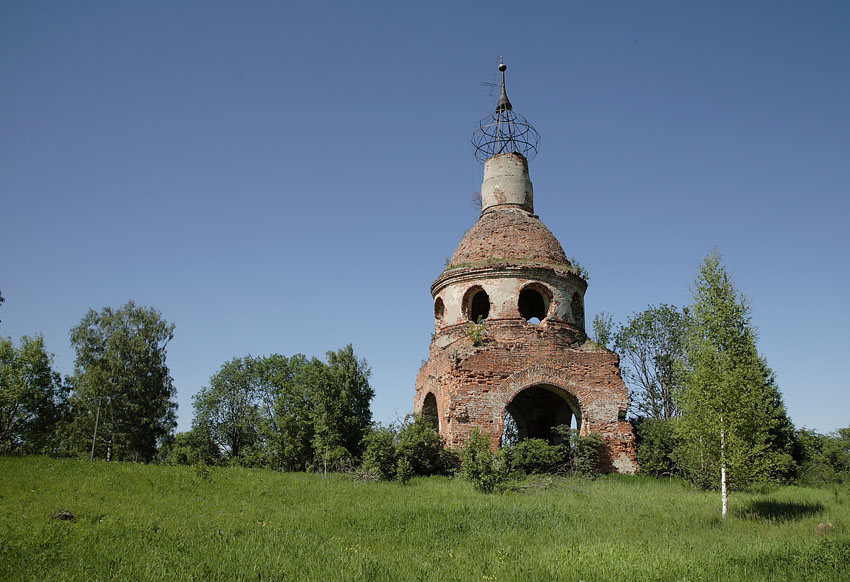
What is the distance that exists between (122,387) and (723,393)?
2580 cm

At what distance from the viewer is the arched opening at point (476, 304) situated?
17.7 m

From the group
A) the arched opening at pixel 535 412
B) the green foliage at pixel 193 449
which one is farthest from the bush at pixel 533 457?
the green foliage at pixel 193 449

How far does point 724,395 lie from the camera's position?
10305 millimetres

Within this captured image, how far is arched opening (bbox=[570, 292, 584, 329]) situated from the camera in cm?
1789

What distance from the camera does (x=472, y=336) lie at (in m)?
16.2

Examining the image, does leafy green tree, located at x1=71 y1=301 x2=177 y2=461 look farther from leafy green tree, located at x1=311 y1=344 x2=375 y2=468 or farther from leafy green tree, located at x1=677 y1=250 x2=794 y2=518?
leafy green tree, located at x1=677 y1=250 x2=794 y2=518

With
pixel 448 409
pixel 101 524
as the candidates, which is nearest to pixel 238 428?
pixel 448 409

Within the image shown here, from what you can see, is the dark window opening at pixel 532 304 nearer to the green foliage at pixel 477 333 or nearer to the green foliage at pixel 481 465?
the green foliage at pixel 477 333

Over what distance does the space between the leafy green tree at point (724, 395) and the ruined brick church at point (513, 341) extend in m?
4.45

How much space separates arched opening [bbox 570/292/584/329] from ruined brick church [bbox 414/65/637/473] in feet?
0.13

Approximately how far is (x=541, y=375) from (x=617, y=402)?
85.7 inches

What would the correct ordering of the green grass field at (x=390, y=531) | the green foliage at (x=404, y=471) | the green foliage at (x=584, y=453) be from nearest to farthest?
1. the green grass field at (x=390, y=531)
2. the green foliage at (x=404, y=471)
3. the green foliage at (x=584, y=453)

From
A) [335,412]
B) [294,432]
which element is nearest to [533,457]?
[335,412]

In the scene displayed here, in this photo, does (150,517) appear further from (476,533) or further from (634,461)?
(634,461)
